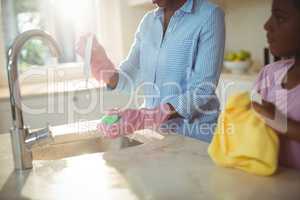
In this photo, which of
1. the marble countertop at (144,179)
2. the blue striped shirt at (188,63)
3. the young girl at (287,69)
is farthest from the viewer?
the blue striped shirt at (188,63)

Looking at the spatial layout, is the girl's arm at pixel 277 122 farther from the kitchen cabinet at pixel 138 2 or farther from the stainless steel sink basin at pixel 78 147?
the kitchen cabinet at pixel 138 2

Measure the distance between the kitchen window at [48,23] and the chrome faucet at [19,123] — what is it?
6.42ft

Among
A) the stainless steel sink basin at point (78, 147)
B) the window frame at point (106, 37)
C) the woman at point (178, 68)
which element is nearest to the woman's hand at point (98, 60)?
the woman at point (178, 68)

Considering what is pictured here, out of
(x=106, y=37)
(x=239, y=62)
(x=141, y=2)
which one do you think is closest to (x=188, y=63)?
(x=239, y=62)

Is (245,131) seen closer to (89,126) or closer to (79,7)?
(89,126)

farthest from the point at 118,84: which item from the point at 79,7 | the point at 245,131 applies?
the point at 79,7

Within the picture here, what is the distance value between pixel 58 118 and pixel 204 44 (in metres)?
1.48

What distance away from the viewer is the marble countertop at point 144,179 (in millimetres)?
732

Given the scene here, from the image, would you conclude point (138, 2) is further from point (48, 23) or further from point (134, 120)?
point (134, 120)

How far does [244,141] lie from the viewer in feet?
2.61

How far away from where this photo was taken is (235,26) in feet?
8.54

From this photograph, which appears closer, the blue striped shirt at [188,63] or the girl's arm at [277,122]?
the girl's arm at [277,122]

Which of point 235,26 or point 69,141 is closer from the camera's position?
point 69,141

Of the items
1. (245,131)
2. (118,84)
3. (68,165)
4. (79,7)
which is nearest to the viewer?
(245,131)
